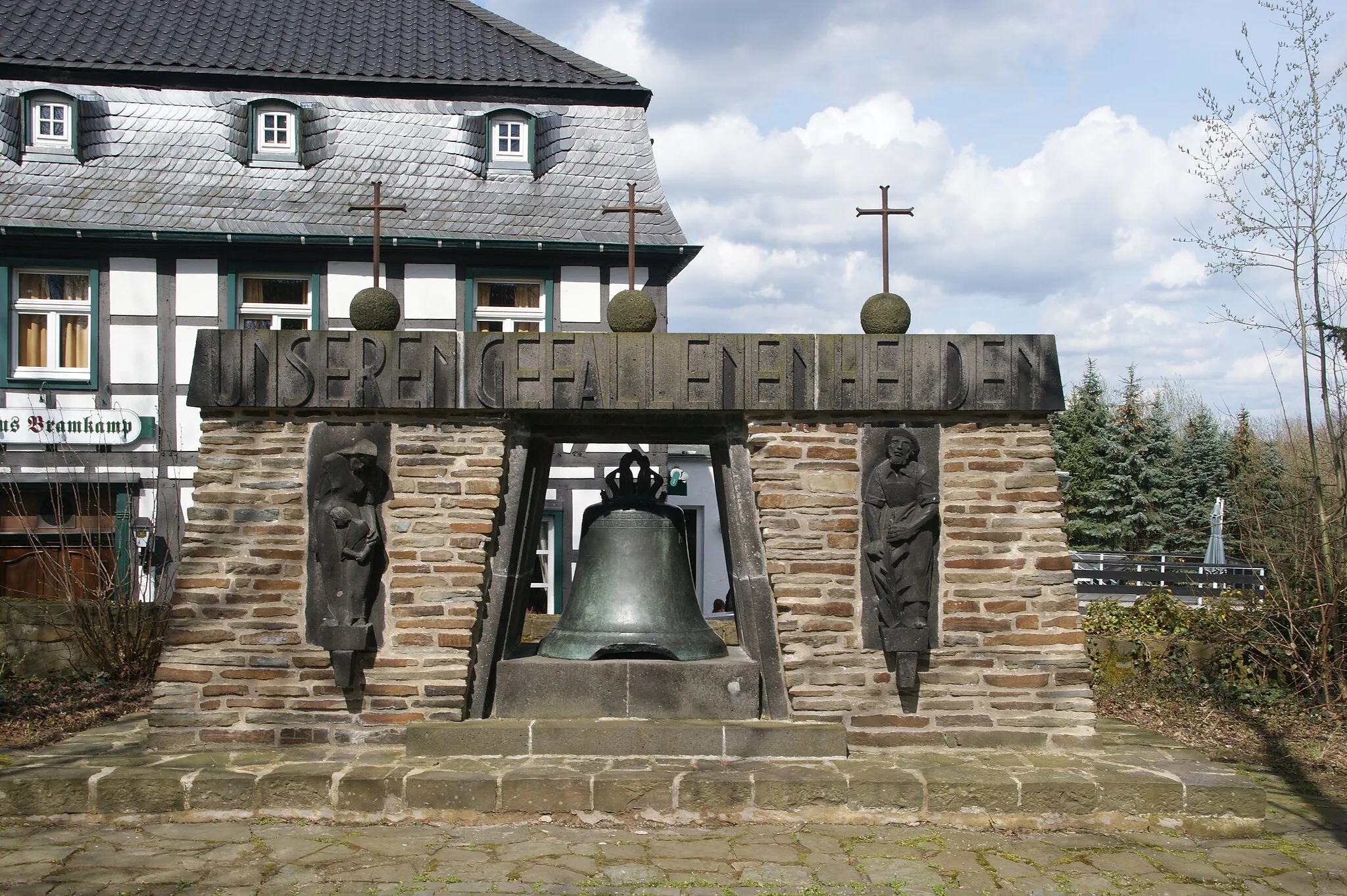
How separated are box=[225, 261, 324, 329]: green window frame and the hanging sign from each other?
1584 millimetres

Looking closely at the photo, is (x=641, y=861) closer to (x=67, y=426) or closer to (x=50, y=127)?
(x=67, y=426)

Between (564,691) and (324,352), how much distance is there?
2177mm

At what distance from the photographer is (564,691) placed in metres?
6.38

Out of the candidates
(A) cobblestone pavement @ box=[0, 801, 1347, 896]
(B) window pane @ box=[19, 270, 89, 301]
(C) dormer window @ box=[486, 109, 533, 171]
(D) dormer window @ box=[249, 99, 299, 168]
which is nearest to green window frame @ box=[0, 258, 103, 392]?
(B) window pane @ box=[19, 270, 89, 301]

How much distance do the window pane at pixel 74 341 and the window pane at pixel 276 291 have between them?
182cm

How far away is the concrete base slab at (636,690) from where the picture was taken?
633 centimetres

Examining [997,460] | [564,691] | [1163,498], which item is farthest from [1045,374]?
[1163,498]

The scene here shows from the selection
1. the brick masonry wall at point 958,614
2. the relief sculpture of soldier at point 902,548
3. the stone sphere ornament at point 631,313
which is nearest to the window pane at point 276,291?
the stone sphere ornament at point 631,313

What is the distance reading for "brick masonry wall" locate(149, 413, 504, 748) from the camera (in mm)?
6285

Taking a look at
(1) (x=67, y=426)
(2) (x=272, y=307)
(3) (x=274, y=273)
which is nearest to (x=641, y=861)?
(2) (x=272, y=307)

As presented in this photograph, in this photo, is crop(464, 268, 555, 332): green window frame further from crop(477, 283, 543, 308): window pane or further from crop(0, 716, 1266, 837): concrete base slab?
crop(0, 716, 1266, 837): concrete base slab

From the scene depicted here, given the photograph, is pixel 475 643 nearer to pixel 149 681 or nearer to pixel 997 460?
pixel 997 460

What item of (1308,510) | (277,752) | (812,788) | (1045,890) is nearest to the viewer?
(1045,890)

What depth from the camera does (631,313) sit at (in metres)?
6.49
